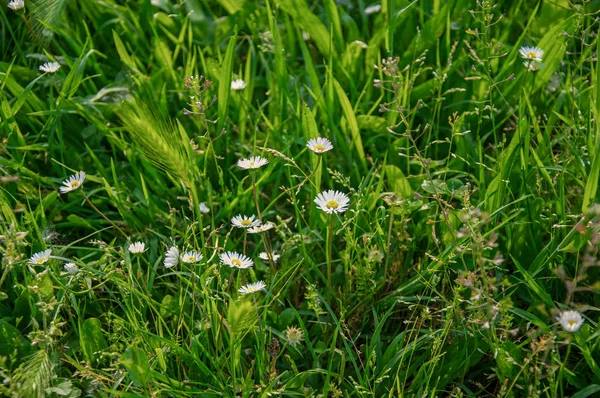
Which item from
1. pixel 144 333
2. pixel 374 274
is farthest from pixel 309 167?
pixel 144 333

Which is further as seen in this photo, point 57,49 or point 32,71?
point 57,49

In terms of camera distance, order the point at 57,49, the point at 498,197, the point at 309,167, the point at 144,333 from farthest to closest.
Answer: the point at 57,49
the point at 309,167
the point at 498,197
the point at 144,333

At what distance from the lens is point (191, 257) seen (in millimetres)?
1641

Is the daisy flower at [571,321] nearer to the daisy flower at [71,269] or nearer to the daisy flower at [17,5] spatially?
the daisy flower at [71,269]

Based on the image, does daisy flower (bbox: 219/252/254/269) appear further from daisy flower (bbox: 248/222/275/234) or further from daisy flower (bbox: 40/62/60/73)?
daisy flower (bbox: 40/62/60/73)

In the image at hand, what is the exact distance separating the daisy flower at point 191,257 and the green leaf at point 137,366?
25cm

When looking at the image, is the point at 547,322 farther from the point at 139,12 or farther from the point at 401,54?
the point at 139,12

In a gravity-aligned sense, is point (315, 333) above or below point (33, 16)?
below

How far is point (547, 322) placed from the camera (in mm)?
1660

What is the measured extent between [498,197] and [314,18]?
0.90 meters

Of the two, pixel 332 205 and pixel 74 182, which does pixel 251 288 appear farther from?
pixel 74 182

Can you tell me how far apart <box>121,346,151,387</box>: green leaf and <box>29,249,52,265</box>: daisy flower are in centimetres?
Result: 37

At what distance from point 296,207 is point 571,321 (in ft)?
2.22

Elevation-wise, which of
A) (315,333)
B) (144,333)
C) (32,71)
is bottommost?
(315,333)
